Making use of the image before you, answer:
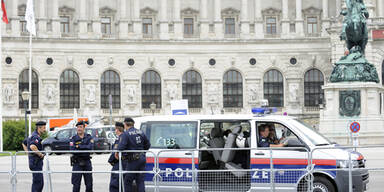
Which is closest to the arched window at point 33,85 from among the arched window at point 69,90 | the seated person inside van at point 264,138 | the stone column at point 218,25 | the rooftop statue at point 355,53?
the arched window at point 69,90

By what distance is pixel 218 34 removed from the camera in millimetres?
65500

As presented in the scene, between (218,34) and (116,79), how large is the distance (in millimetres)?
11241

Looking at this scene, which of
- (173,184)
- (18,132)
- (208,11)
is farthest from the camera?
(208,11)

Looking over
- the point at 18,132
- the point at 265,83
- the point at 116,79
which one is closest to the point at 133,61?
the point at 116,79

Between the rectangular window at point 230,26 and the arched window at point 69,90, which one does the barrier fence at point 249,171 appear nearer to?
the arched window at point 69,90

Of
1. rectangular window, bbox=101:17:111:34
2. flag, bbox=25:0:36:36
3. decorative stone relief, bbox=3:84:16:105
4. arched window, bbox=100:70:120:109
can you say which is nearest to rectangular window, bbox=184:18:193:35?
rectangular window, bbox=101:17:111:34

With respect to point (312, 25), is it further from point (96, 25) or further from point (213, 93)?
point (96, 25)

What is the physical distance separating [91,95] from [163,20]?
1049cm

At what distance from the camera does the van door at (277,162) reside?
14.0 meters

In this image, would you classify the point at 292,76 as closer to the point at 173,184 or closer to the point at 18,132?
the point at 18,132

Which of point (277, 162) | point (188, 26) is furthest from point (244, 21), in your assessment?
point (277, 162)

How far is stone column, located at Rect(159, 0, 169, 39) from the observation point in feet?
212

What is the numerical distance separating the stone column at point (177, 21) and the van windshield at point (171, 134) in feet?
163

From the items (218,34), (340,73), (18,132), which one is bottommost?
(18,132)
